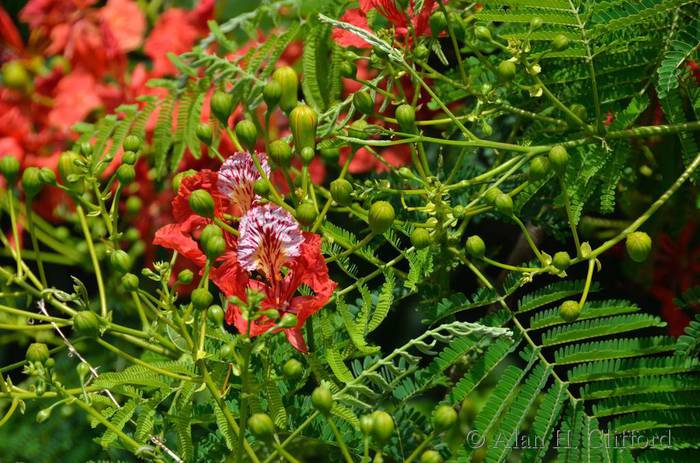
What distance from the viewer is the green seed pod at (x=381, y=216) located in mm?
894

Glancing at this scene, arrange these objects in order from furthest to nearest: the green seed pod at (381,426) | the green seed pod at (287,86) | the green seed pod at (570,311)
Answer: the green seed pod at (287,86), the green seed pod at (570,311), the green seed pod at (381,426)

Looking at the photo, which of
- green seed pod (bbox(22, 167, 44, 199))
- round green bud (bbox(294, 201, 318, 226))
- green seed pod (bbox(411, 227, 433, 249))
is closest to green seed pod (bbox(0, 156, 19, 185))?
green seed pod (bbox(22, 167, 44, 199))

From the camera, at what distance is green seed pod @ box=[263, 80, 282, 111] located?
38.3 inches

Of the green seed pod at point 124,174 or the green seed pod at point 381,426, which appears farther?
the green seed pod at point 124,174

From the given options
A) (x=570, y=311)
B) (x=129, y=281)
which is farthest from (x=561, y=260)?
(x=129, y=281)

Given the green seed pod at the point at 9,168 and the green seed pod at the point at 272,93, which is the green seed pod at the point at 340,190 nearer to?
the green seed pod at the point at 272,93

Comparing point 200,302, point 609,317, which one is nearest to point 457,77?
point 609,317

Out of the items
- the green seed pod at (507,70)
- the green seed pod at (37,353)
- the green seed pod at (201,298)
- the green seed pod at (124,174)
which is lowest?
the green seed pod at (37,353)

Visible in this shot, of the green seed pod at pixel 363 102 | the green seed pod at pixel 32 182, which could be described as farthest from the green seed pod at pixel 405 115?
the green seed pod at pixel 32 182

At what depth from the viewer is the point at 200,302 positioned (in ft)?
2.83

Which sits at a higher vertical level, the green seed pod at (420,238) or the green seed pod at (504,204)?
the green seed pod at (504,204)

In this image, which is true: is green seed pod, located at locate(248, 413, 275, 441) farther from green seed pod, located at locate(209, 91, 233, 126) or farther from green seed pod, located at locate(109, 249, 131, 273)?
green seed pod, located at locate(209, 91, 233, 126)

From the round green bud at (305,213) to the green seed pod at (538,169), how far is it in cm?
21

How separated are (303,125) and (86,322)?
0.27 meters
